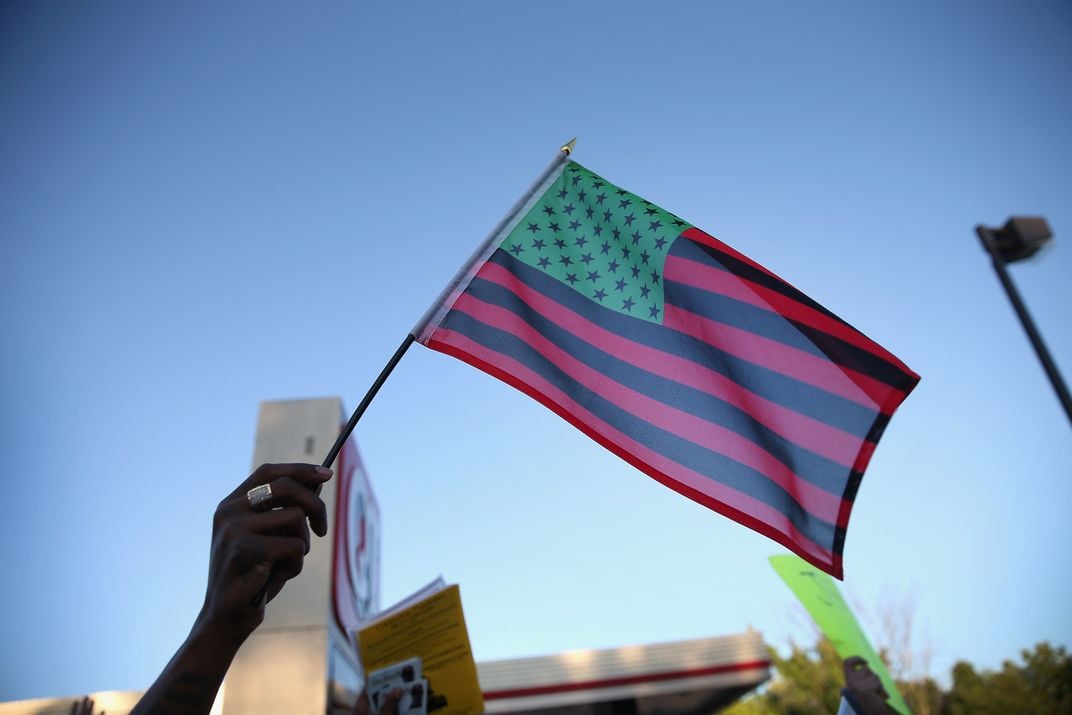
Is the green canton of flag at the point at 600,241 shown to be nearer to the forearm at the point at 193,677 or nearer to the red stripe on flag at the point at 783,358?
the red stripe on flag at the point at 783,358

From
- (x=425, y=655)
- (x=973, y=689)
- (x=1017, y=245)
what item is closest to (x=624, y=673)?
(x=425, y=655)

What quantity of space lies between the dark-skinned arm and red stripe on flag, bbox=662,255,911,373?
7.24 feet

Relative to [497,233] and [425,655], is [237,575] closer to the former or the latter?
[497,233]

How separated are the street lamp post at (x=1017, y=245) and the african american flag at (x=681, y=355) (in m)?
4.13

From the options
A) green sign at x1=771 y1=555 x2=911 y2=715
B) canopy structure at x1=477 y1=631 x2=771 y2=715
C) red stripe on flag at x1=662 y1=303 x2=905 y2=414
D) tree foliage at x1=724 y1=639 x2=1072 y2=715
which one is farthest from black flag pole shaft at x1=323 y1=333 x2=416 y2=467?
tree foliage at x1=724 y1=639 x2=1072 y2=715

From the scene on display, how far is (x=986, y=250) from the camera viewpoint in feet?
21.2

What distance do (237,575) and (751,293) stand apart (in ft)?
8.48

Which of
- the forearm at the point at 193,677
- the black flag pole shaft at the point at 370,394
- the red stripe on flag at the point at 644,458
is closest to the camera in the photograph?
the forearm at the point at 193,677

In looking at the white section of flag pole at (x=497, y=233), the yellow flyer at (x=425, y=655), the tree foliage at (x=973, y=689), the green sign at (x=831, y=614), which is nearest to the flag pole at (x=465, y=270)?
the white section of flag pole at (x=497, y=233)

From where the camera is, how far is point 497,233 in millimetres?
3420

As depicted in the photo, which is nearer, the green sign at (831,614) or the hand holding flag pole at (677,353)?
the hand holding flag pole at (677,353)

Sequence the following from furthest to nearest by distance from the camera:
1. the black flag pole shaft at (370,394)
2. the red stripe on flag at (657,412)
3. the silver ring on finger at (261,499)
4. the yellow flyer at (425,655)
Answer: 1. the yellow flyer at (425,655)
2. the red stripe on flag at (657,412)
3. the black flag pole shaft at (370,394)
4. the silver ring on finger at (261,499)

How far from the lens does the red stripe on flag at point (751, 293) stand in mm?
3176

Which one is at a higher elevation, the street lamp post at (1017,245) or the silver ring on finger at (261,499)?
the street lamp post at (1017,245)
